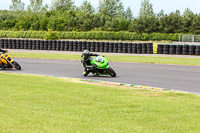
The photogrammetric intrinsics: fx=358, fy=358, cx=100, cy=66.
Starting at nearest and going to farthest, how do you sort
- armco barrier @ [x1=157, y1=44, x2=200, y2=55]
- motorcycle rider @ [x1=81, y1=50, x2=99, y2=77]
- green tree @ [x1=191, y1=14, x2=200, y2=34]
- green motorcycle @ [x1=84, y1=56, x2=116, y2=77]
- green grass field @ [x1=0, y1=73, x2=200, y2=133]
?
green grass field @ [x1=0, y1=73, x2=200, y2=133] < green motorcycle @ [x1=84, y1=56, x2=116, y2=77] < motorcycle rider @ [x1=81, y1=50, x2=99, y2=77] < armco barrier @ [x1=157, y1=44, x2=200, y2=55] < green tree @ [x1=191, y1=14, x2=200, y2=34]

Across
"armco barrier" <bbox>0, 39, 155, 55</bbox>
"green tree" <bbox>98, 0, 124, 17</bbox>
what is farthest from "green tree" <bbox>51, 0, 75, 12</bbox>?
"armco barrier" <bbox>0, 39, 155, 55</bbox>

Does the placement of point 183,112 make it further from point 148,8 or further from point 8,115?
point 148,8

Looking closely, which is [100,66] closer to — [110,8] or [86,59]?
[86,59]

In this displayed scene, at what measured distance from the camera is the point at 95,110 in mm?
7160

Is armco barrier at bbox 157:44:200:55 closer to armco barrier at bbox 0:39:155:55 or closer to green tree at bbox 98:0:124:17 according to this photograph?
armco barrier at bbox 0:39:155:55

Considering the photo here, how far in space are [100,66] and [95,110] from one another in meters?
7.09

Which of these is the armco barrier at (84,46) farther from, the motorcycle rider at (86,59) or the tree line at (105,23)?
the tree line at (105,23)

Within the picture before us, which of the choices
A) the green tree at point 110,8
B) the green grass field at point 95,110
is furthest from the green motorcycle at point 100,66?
the green tree at point 110,8

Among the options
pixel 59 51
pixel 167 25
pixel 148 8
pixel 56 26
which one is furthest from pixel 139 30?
pixel 148 8

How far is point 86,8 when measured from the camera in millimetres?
127625

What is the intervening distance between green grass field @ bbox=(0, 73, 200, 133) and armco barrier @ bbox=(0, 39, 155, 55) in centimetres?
1862

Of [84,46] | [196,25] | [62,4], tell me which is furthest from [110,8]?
[84,46]

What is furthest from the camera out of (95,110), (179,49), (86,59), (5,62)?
(179,49)

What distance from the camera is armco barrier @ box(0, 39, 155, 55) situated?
29.4m
